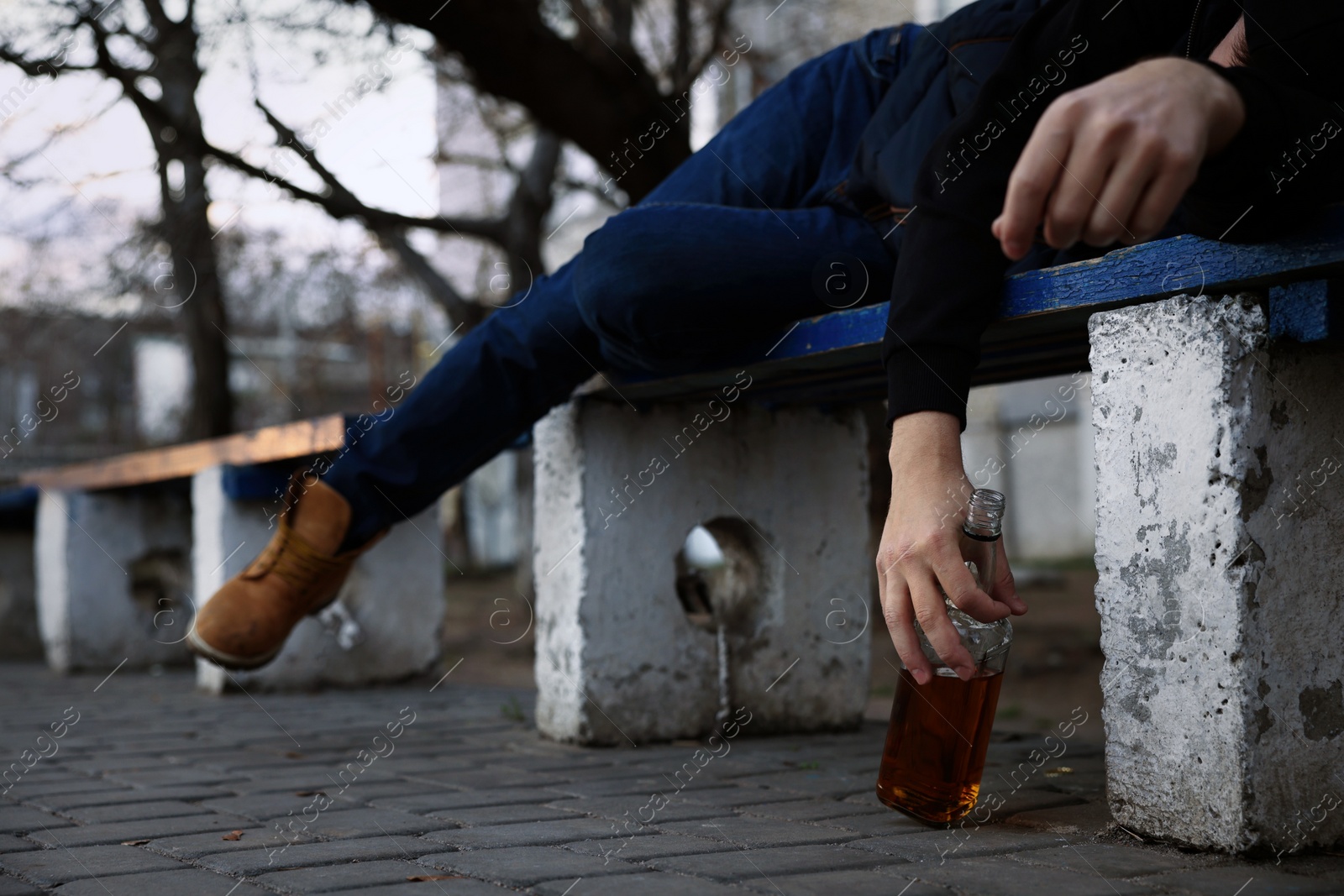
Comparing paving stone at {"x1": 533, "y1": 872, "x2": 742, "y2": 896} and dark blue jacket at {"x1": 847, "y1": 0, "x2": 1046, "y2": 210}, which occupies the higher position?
dark blue jacket at {"x1": 847, "y1": 0, "x2": 1046, "y2": 210}

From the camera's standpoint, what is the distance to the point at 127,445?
16.7 meters

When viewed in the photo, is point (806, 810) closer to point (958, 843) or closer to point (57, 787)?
point (958, 843)

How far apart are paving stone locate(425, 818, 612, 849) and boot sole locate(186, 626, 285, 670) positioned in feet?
3.36

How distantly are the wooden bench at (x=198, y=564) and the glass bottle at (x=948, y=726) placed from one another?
2408 mm

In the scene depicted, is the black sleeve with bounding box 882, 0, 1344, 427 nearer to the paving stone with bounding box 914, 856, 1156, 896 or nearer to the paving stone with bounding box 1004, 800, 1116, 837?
the paving stone with bounding box 914, 856, 1156, 896

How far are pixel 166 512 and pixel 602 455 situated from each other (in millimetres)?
4007

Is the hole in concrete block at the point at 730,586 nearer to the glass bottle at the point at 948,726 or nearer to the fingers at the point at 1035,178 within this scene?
the glass bottle at the point at 948,726

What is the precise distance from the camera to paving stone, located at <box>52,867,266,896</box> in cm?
160

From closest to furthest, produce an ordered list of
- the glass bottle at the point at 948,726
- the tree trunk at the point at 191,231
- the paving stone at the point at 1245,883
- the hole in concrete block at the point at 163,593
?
the paving stone at the point at 1245,883
the glass bottle at the point at 948,726
the hole in concrete block at the point at 163,593
the tree trunk at the point at 191,231

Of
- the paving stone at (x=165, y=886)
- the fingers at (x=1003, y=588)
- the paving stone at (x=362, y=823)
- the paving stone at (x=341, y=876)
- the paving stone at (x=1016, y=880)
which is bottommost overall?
→ the paving stone at (x=1016, y=880)

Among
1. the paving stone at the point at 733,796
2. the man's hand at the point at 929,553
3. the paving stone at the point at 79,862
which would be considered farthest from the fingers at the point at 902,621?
the paving stone at the point at 79,862

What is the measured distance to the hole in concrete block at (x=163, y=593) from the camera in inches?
248

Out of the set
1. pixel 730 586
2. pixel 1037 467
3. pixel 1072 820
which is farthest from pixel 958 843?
pixel 1037 467

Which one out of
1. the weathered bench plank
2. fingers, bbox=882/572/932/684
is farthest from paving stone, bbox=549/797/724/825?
the weathered bench plank
